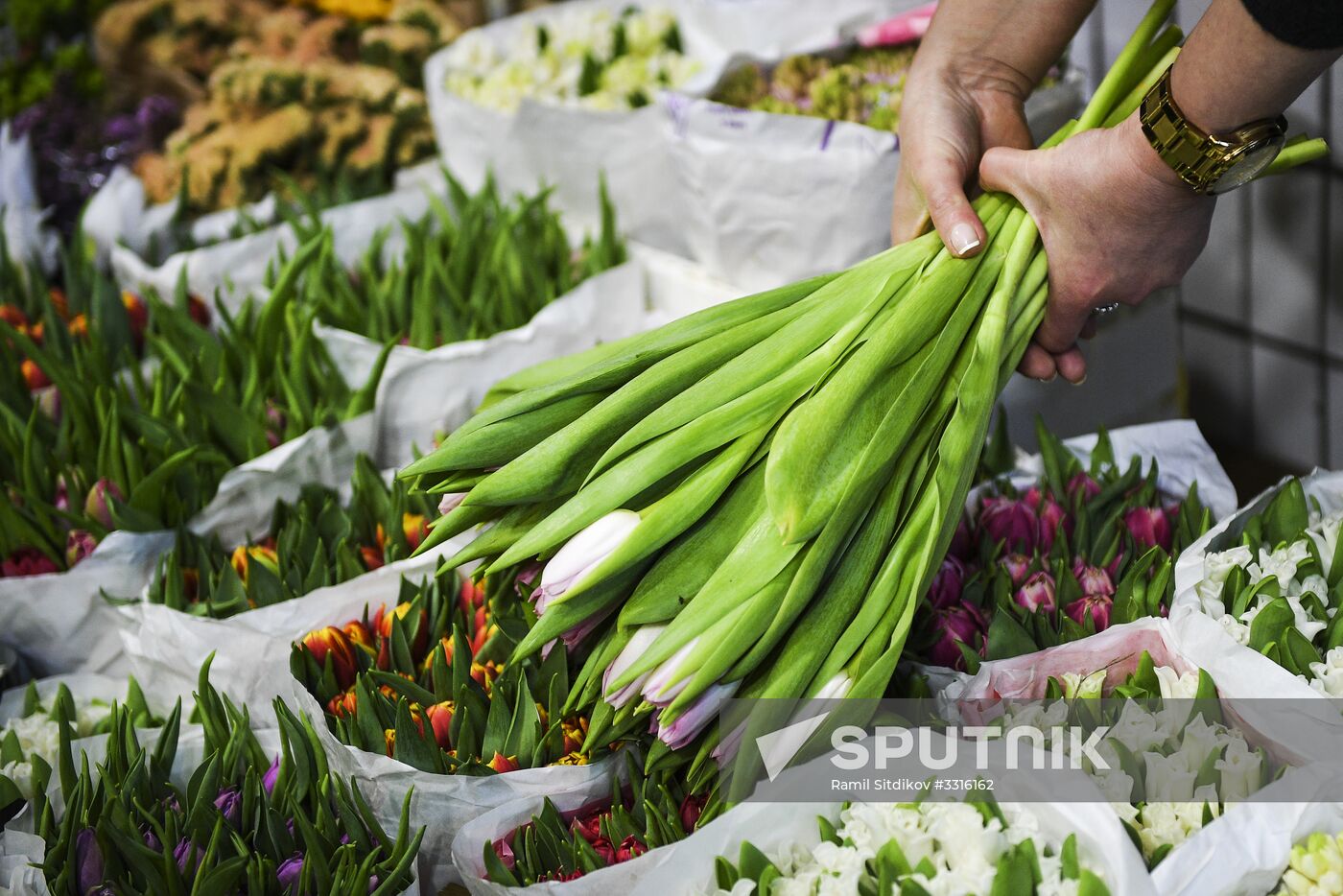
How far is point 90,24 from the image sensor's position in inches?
99.0

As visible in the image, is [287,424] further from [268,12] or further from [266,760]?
[268,12]

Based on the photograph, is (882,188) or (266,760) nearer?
(266,760)

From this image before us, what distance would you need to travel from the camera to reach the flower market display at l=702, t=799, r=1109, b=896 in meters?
0.68

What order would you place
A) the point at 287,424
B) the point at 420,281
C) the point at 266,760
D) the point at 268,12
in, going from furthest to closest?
the point at 268,12 < the point at 420,281 < the point at 287,424 < the point at 266,760

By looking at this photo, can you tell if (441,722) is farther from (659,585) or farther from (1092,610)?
(1092,610)

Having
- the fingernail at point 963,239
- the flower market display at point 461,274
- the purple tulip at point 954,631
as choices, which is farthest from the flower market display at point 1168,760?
the flower market display at point 461,274

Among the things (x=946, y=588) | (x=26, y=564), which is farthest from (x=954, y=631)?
(x=26, y=564)

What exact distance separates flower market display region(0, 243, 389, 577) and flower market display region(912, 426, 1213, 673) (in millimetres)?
661

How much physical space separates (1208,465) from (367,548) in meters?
0.79

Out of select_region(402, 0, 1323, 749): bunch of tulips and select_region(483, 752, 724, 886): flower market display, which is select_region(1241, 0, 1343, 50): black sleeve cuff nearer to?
select_region(402, 0, 1323, 749): bunch of tulips

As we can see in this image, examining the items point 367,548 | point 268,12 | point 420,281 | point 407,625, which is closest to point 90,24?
point 268,12

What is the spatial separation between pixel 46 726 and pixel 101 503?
0.79ft

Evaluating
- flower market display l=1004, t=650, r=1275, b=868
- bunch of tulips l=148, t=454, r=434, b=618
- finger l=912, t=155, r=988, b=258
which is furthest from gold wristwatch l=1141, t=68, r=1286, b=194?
bunch of tulips l=148, t=454, r=434, b=618

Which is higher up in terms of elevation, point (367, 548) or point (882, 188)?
point (882, 188)
